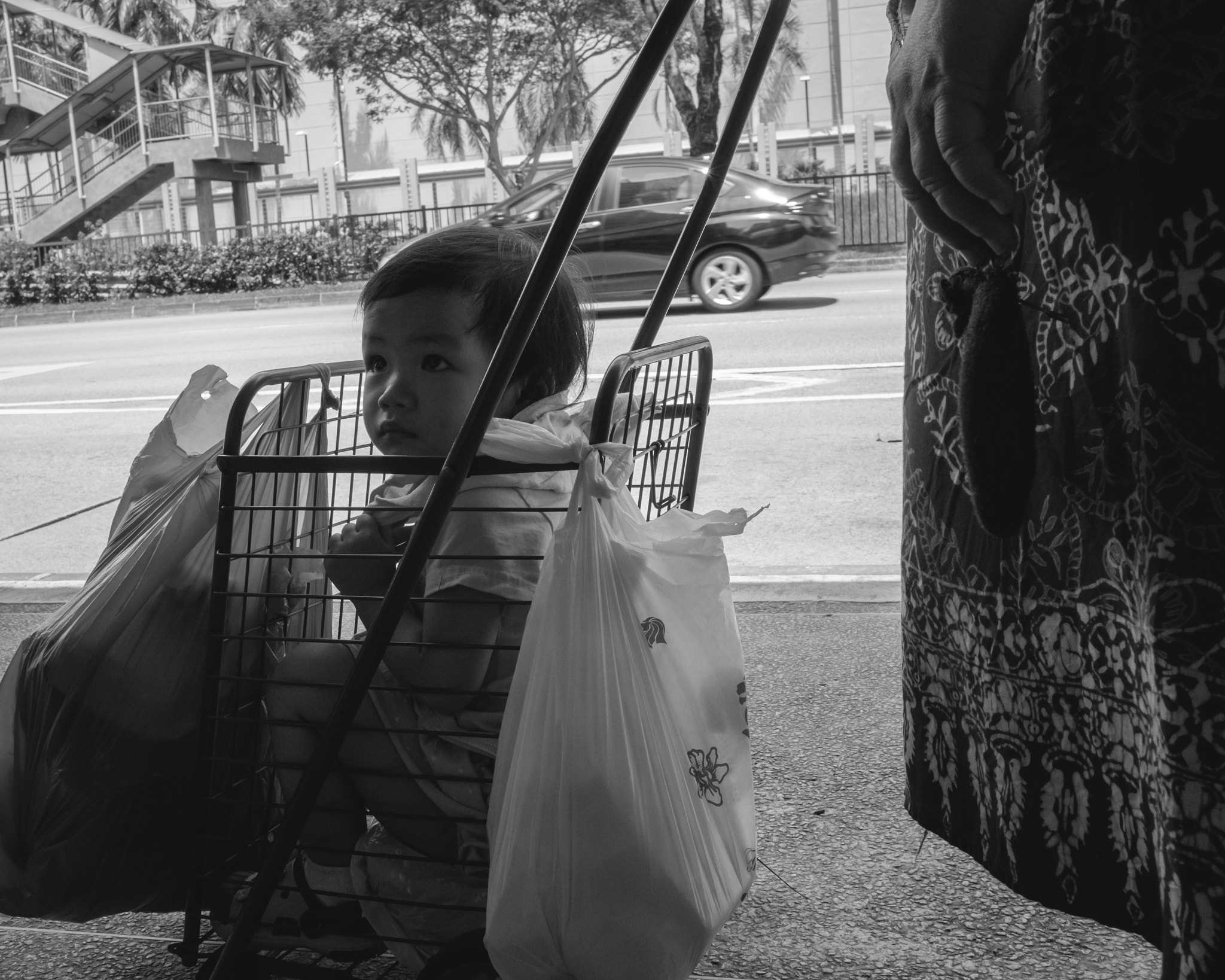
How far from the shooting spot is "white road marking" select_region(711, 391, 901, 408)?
6.68m

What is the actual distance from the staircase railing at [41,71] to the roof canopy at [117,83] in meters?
1.37

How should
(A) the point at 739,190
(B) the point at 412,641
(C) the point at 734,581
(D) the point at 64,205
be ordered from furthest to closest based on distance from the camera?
1. (D) the point at 64,205
2. (A) the point at 739,190
3. (C) the point at 734,581
4. (B) the point at 412,641

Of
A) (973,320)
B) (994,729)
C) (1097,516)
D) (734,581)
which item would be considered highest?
(973,320)

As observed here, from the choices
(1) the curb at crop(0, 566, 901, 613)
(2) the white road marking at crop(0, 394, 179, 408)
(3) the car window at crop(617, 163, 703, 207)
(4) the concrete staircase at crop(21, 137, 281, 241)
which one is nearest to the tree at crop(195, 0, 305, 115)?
(4) the concrete staircase at crop(21, 137, 281, 241)

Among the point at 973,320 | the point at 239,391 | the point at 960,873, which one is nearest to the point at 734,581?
the point at 960,873

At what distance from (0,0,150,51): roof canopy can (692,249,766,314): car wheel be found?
1530cm

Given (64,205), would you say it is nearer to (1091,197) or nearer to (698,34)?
(698,34)

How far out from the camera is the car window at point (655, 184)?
1173 centimetres

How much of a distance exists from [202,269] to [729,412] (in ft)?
44.8

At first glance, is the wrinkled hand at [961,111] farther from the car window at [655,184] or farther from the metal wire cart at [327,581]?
the car window at [655,184]

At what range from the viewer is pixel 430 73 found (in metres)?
23.3

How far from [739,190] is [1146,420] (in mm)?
10982

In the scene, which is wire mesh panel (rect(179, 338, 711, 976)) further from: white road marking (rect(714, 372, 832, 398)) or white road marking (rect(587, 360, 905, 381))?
white road marking (rect(587, 360, 905, 381))

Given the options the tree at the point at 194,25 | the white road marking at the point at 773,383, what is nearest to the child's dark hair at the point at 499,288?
the white road marking at the point at 773,383
